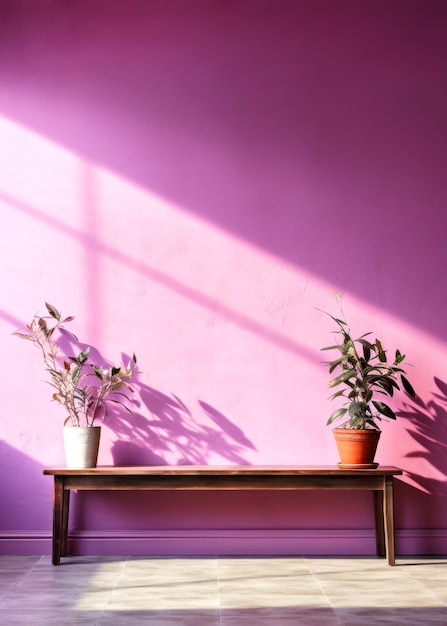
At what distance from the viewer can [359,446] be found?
4.43m

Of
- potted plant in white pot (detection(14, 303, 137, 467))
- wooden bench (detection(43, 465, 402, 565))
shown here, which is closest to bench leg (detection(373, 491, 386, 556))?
wooden bench (detection(43, 465, 402, 565))

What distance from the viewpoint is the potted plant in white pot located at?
447cm

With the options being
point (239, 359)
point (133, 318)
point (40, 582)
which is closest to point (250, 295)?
point (239, 359)

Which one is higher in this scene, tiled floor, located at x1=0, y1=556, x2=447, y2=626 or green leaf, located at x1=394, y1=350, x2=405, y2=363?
green leaf, located at x1=394, y1=350, x2=405, y2=363

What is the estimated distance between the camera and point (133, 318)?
490 centimetres

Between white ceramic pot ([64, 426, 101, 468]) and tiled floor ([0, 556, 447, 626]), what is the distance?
534mm

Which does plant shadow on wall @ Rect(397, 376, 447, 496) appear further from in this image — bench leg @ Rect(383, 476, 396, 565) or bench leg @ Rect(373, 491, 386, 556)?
bench leg @ Rect(383, 476, 396, 565)

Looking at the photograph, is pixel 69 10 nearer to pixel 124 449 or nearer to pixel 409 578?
pixel 124 449

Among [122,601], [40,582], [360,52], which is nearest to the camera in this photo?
[122,601]

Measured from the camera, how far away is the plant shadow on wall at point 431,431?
15.9 feet

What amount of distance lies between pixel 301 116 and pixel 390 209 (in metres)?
0.79

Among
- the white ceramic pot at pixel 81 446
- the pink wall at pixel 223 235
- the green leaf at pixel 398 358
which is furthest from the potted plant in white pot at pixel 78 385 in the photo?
the green leaf at pixel 398 358

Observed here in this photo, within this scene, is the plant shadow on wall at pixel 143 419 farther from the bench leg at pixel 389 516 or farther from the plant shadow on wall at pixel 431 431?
the plant shadow on wall at pixel 431 431

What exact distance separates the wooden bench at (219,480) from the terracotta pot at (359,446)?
0.08 meters
